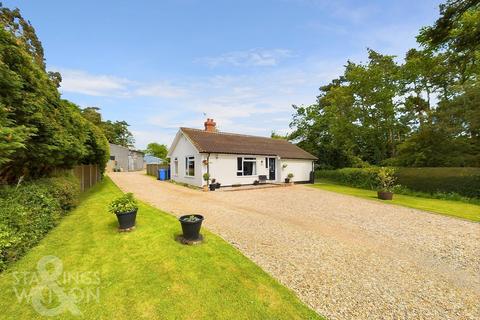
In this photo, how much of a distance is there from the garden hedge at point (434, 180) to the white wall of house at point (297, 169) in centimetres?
418

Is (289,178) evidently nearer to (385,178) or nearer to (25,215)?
(385,178)

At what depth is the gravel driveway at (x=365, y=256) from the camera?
3.38 metres

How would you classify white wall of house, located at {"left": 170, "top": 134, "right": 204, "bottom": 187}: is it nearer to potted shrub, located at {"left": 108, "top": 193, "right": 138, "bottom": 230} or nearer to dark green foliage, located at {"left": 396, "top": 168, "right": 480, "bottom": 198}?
potted shrub, located at {"left": 108, "top": 193, "right": 138, "bottom": 230}

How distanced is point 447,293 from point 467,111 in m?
18.3

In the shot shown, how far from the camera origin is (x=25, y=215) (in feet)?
15.0

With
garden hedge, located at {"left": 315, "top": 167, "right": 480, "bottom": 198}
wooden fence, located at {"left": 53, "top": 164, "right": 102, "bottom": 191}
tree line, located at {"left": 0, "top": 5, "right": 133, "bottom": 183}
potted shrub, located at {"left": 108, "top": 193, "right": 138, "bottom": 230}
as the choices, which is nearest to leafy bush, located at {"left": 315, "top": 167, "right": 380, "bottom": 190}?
garden hedge, located at {"left": 315, "top": 167, "right": 480, "bottom": 198}

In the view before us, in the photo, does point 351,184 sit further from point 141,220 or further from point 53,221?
point 53,221

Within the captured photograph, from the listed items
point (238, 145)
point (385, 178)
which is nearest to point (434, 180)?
point (385, 178)

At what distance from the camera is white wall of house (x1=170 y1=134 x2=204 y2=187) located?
15594 mm

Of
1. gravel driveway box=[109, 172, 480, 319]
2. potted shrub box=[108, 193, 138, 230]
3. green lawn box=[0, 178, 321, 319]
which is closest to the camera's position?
green lawn box=[0, 178, 321, 319]

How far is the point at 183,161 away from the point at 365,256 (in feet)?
50.7

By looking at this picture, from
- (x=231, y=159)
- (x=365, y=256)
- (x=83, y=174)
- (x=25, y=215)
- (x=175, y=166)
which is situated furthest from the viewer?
(x=175, y=166)

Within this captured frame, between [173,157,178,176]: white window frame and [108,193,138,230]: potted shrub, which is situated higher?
[173,157,178,176]: white window frame

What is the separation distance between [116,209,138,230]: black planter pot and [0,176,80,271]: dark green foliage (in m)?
1.68
